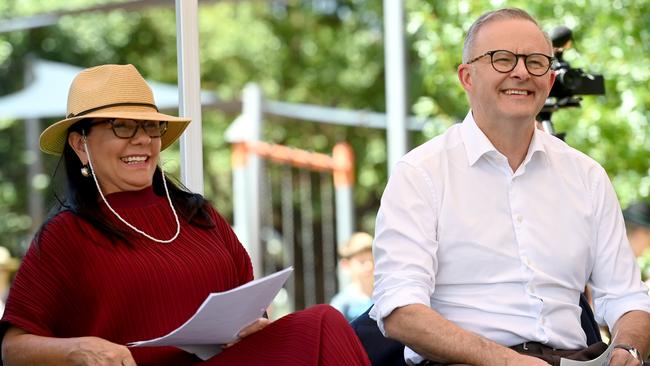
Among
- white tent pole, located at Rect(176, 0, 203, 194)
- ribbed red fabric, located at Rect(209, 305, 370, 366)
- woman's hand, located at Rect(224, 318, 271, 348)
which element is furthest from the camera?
white tent pole, located at Rect(176, 0, 203, 194)

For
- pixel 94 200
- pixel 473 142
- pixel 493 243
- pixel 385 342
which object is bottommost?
pixel 385 342

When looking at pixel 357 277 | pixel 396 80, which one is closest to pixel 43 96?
pixel 357 277

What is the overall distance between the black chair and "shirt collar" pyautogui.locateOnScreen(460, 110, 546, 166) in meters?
Answer: 0.40

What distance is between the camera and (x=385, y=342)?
3117mm

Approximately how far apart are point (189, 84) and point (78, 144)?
50 centimetres

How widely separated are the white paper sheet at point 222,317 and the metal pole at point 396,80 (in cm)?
357

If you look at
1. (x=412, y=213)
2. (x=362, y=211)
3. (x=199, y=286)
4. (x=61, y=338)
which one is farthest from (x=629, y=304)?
(x=362, y=211)

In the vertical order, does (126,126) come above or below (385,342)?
above

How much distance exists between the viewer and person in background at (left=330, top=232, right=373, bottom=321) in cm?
704

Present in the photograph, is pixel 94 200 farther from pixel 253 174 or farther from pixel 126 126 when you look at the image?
pixel 253 174

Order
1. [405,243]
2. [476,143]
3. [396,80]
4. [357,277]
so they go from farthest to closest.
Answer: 1. [357,277]
2. [396,80]
3. [476,143]
4. [405,243]

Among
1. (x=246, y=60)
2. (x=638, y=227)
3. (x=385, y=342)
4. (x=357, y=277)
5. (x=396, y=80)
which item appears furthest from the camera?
(x=246, y=60)

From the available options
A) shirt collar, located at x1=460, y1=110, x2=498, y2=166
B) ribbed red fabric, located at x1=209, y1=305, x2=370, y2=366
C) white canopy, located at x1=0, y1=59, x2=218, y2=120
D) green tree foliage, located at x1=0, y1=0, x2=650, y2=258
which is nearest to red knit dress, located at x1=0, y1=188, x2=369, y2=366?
ribbed red fabric, located at x1=209, y1=305, x2=370, y2=366

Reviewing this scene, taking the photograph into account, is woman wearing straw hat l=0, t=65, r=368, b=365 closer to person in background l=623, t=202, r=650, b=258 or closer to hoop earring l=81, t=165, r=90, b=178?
hoop earring l=81, t=165, r=90, b=178
